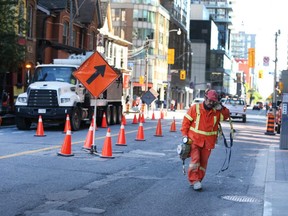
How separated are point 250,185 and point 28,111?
44.4ft

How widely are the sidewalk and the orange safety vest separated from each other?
1.33 m

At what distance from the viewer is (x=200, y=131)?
29.3 feet

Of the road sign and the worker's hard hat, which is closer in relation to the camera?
the worker's hard hat

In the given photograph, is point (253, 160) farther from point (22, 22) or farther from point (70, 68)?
point (22, 22)

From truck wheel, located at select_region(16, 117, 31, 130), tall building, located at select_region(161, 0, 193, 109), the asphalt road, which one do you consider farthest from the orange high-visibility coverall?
tall building, located at select_region(161, 0, 193, 109)

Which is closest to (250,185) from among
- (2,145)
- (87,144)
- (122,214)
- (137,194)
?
(137,194)

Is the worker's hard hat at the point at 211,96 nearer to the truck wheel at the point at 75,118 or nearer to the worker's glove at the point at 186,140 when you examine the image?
the worker's glove at the point at 186,140

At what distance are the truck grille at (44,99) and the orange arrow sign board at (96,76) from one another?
7898mm

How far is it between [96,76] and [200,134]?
18.7 feet

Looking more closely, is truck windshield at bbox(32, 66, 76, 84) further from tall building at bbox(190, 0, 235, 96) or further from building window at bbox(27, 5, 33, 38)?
tall building at bbox(190, 0, 235, 96)

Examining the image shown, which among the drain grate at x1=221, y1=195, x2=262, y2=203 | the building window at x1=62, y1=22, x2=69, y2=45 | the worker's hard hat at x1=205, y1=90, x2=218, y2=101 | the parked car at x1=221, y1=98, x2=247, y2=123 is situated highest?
the building window at x1=62, y1=22, x2=69, y2=45

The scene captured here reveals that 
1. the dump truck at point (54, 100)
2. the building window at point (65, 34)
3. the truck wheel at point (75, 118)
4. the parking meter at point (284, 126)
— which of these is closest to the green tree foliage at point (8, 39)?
the dump truck at point (54, 100)

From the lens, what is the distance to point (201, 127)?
8961mm

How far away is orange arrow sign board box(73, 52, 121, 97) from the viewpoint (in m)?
13.9
